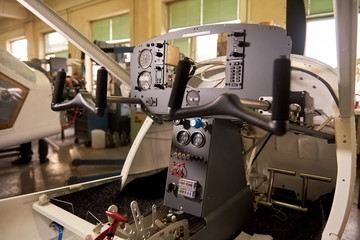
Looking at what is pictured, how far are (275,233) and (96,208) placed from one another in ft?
4.38

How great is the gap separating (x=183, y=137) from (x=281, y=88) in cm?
86

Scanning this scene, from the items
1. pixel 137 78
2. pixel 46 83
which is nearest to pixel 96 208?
pixel 137 78

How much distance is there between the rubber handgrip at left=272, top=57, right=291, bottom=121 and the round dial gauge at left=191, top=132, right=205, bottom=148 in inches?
28.8

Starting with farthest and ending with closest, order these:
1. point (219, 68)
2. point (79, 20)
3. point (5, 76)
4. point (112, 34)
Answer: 1. point (79, 20)
2. point (112, 34)
3. point (5, 76)
4. point (219, 68)

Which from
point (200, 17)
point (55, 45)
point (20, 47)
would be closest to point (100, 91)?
point (200, 17)

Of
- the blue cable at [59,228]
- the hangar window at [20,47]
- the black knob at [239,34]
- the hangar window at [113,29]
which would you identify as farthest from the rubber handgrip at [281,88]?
the hangar window at [20,47]

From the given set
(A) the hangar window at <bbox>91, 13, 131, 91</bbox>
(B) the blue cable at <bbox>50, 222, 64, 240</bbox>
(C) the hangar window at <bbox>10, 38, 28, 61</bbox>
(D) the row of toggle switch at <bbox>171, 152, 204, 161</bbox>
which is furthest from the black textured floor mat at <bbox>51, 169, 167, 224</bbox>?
(C) the hangar window at <bbox>10, 38, 28, 61</bbox>

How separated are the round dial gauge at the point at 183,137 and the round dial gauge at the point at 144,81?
0.32 m

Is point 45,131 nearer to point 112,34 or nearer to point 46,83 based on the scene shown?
point 46,83

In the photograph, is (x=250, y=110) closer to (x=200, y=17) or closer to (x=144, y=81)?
(x=144, y=81)

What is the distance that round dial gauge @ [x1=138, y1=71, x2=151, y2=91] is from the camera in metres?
1.43

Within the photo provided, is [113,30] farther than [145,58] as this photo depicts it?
Yes

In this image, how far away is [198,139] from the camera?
1410 mm

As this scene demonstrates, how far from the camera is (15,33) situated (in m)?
11.2
